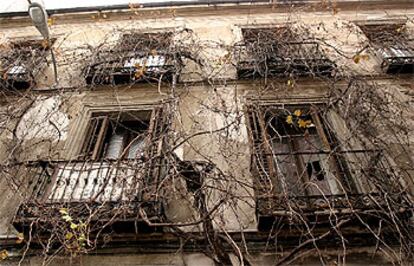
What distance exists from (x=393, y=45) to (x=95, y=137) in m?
7.22

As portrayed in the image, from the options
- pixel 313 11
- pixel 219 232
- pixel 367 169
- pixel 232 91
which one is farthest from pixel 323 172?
pixel 313 11

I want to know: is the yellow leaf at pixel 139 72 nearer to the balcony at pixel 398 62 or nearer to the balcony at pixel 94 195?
the balcony at pixel 94 195

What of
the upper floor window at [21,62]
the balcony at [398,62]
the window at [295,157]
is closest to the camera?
the window at [295,157]

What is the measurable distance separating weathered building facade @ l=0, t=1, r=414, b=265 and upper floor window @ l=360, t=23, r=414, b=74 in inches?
1.5

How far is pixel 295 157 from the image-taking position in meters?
6.02

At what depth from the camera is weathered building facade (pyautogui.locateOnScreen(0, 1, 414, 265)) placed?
175 inches

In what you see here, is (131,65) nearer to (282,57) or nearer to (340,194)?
(282,57)

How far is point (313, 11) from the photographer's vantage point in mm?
10484

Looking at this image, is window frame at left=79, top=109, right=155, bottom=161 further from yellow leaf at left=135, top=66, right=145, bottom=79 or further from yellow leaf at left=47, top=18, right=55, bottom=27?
yellow leaf at left=47, top=18, right=55, bottom=27

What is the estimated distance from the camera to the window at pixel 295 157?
16.8ft

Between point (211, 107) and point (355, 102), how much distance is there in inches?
107

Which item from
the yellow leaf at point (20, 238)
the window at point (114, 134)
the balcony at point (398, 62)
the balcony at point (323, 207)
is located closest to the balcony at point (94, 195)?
the yellow leaf at point (20, 238)

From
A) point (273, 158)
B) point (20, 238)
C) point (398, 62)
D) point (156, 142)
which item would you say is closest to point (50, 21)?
point (156, 142)

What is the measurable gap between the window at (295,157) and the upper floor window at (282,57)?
0.97 metres
